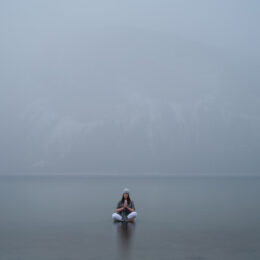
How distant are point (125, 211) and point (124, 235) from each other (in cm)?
227

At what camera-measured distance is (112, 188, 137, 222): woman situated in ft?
32.1

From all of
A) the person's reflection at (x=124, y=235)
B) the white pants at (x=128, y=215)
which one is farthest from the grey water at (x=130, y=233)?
the white pants at (x=128, y=215)

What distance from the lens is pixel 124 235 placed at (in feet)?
25.6

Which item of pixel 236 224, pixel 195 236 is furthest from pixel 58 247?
pixel 236 224

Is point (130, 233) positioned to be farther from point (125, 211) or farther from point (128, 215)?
point (125, 211)

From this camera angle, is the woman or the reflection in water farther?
the woman

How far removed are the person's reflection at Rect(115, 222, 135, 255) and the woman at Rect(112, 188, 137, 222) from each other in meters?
0.23

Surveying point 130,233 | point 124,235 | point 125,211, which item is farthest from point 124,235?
point 125,211

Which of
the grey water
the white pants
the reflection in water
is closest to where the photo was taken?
the grey water

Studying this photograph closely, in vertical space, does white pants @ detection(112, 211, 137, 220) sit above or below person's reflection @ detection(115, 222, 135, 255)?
above

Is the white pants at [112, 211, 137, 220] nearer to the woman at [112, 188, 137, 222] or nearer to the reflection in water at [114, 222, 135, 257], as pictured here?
the woman at [112, 188, 137, 222]

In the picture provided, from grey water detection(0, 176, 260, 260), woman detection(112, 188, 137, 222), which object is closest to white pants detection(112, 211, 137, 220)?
woman detection(112, 188, 137, 222)

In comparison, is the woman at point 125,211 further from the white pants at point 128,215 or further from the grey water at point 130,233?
the grey water at point 130,233

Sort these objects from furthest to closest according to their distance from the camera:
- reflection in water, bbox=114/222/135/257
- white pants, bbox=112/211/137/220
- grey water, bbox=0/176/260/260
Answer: white pants, bbox=112/211/137/220 → reflection in water, bbox=114/222/135/257 → grey water, bbox=0/176/260/260
